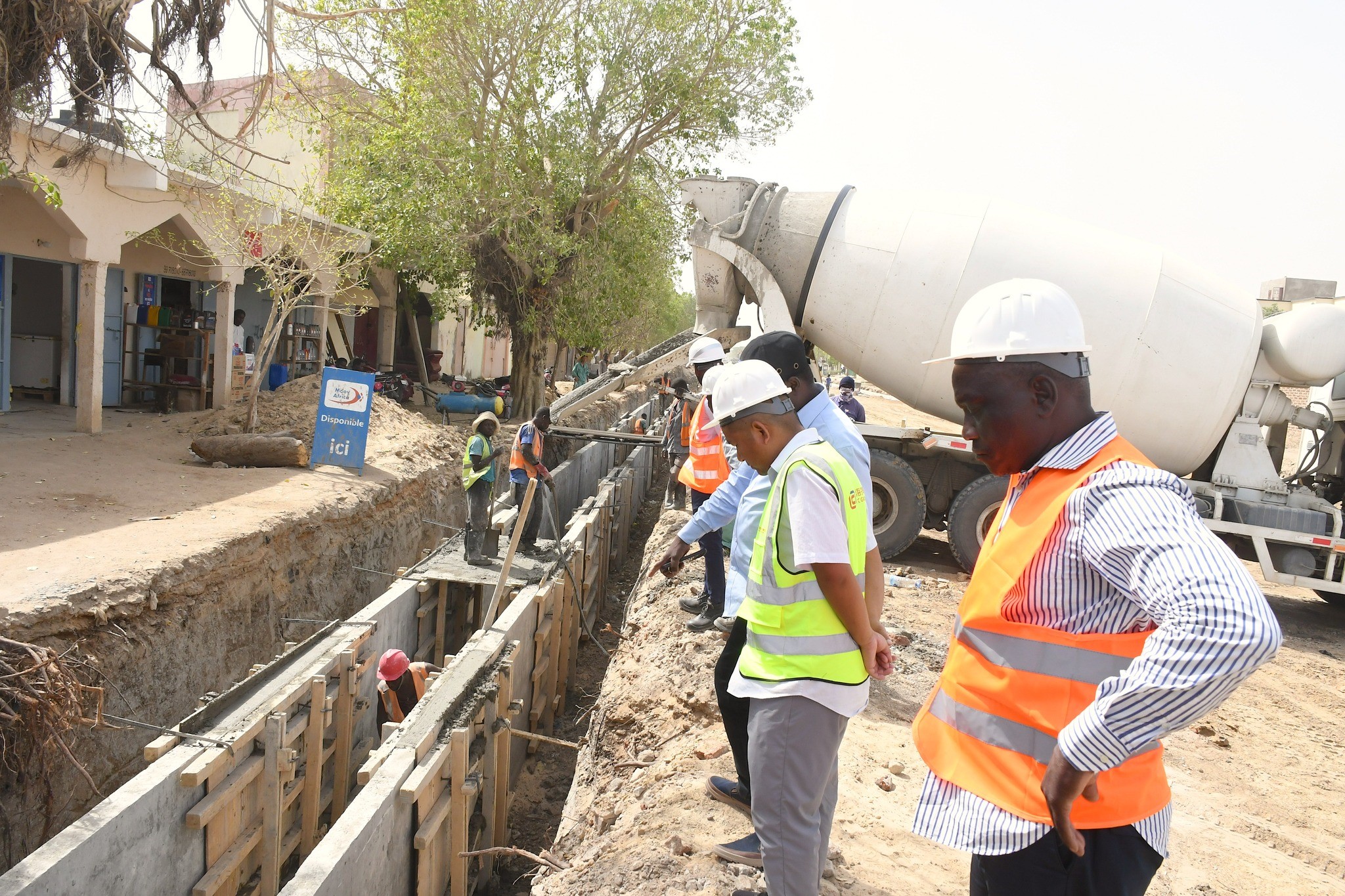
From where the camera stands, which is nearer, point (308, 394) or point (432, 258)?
point (308, 394)

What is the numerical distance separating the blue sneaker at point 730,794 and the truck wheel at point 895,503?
18.3 ft

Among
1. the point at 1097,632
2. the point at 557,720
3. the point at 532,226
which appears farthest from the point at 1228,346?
the point at 532,226

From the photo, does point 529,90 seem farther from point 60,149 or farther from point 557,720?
point 557,720

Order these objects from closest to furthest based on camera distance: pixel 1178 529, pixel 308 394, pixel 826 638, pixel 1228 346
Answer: pixel 1178 529
pixel 826 638
pixel 1228 346
pixel 308 394

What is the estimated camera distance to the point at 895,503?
30.1 ft

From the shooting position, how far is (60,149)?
973cm

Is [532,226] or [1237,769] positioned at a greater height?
[532,226]

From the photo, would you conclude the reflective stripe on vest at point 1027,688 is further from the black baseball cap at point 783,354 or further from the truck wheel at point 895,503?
the truck wheel at point 895,503

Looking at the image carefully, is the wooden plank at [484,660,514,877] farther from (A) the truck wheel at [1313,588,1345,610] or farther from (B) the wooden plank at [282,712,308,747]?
(A) the truck wheel at [1313,588,1345,610]

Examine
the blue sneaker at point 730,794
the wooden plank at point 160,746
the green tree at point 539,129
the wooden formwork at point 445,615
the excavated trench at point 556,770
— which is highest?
the green tree at point 539,129

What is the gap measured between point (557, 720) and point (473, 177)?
1142 cm

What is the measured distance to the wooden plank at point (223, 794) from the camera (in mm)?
4727

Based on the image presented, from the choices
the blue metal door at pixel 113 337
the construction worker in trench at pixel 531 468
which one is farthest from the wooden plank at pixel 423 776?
the blue metal door at pixel 113 337

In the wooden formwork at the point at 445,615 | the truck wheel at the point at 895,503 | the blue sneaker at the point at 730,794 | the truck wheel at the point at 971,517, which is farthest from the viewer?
the truck wheel at the point at 895,503
